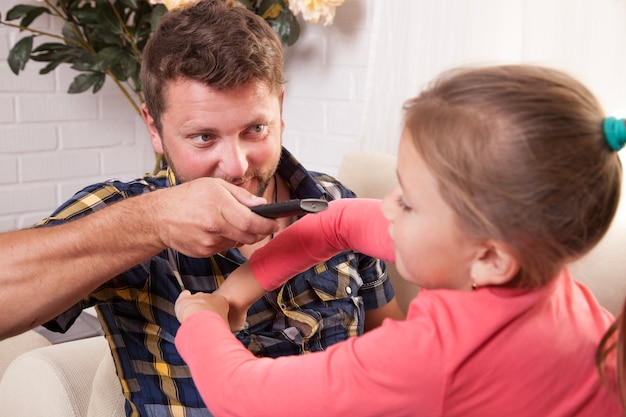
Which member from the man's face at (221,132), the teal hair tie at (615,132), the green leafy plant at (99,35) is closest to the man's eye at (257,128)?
the man's face at (221,132)

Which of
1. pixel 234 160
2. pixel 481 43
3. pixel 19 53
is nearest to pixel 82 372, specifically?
pixel 234 160

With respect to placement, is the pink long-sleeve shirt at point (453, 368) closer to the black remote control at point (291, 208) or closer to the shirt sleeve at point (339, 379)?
the shirt sleeve at point (339, 379)

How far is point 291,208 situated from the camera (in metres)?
0.86

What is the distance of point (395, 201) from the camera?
0.76m

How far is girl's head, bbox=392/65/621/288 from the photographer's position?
654 mm

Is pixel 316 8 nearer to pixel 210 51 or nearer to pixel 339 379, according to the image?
pixel 210 51

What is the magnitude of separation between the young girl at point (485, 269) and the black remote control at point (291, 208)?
0.40ft

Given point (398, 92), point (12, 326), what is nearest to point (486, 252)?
point (12, 326)

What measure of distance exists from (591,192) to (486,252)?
116 millimetres

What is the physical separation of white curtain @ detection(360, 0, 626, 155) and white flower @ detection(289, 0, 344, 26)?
13cm

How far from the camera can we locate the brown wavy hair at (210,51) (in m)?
1.20

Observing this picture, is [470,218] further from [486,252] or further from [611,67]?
[611,67]

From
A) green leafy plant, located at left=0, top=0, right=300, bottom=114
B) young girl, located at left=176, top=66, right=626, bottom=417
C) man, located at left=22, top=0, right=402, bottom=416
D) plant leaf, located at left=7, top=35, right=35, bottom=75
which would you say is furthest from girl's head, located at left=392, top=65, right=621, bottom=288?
plant leaf, located at left=7, top=35, right=35, bottom=75

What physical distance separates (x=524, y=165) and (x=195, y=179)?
60cm
